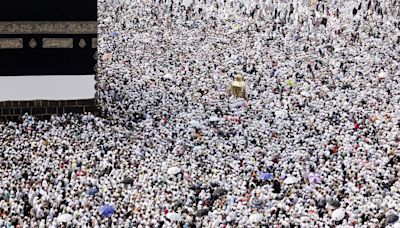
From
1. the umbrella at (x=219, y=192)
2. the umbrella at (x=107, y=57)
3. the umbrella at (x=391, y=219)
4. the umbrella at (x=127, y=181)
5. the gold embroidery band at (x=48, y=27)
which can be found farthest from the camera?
the umbrella at (x=107, y=57)

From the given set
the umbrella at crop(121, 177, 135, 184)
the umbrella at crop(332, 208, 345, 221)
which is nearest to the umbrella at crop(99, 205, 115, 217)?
the umbrella at crop(121, 177, 135, 184)

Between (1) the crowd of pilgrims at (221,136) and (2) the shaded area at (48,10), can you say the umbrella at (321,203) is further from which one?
(2) the shaded area at (48,10)

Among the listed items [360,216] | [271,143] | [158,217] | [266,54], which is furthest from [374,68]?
[158,217]

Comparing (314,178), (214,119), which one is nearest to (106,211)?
(314,178)

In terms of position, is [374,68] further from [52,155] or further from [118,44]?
[52,155]

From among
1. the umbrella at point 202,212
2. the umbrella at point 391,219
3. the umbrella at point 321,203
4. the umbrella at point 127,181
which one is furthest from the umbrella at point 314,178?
the umbrella at point 127,181

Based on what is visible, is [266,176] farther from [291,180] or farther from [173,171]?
[173,171]
